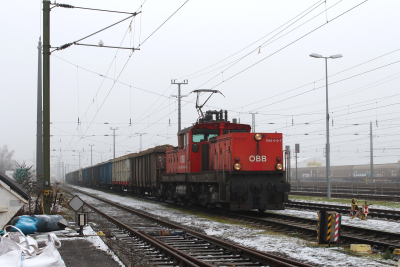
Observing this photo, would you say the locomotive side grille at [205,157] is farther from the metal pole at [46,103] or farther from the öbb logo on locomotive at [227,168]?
the metal pole at [46,103]

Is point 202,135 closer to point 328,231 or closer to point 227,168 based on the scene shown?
point 227,168

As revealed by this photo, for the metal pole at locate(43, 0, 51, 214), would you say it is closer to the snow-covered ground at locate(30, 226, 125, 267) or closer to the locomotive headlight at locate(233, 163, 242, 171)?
the snow-covered ground at locate(30, 226, 125, 267)

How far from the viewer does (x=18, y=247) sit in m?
4.94

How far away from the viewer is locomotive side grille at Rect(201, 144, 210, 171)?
1741cm

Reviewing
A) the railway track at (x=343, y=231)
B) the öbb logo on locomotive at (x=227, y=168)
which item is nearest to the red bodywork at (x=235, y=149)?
the öbb logo on locomotive at (x=227, y=168)

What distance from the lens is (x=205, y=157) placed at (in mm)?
17609

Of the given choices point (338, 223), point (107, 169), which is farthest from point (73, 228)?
point (107, 169)

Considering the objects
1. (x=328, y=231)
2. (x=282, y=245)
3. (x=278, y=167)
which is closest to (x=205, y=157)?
(x=278, y=167)

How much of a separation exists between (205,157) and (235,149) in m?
2.89

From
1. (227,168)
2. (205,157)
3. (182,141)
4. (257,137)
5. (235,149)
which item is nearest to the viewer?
(235,149)

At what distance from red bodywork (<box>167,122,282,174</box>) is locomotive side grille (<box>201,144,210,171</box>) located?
0.08 m

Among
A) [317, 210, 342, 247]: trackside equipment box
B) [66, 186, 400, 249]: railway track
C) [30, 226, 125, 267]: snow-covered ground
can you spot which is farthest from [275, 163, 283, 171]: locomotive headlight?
[30, 226, 125, 267]: snow-covered ground

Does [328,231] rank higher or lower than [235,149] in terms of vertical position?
lower

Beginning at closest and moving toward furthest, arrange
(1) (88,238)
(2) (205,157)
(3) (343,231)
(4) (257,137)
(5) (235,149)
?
1. (1) (88,238)
2. (3) (343,231)
3. (5) (235,149)
4. (4) (257,137)
5. (2) (205,157)
